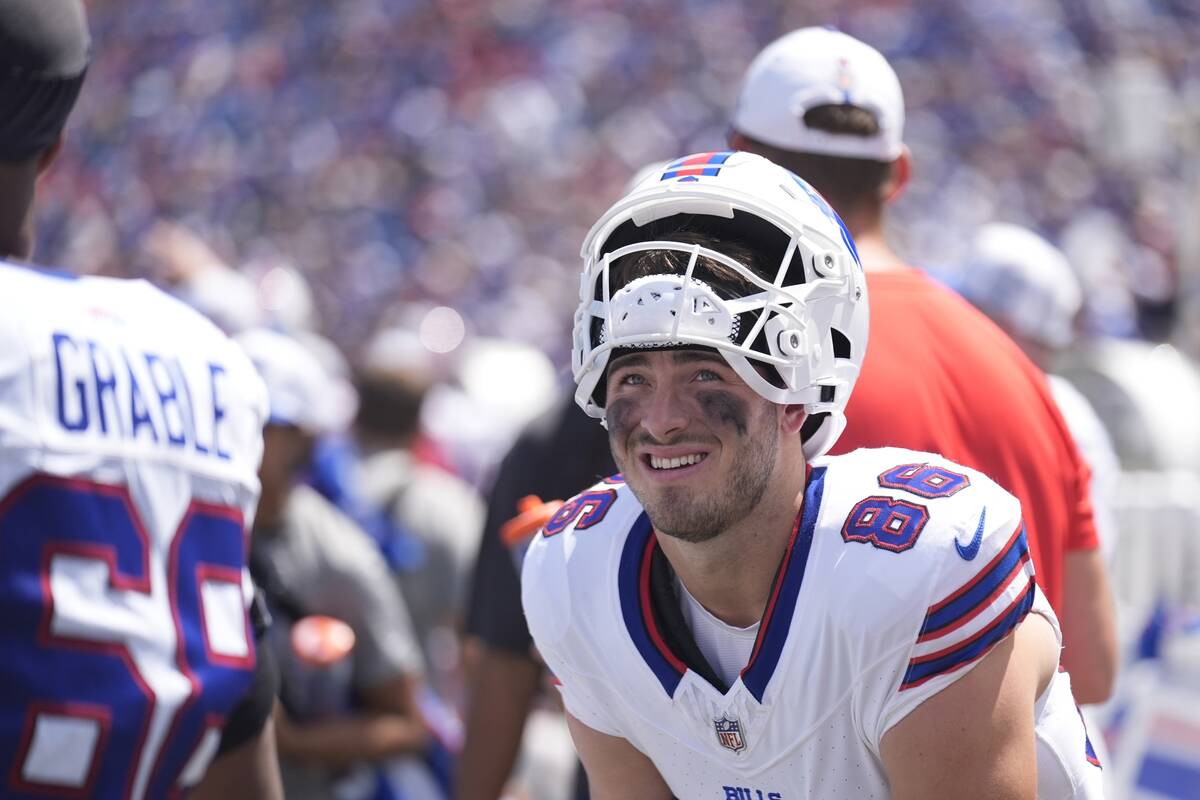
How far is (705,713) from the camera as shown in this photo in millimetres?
2094

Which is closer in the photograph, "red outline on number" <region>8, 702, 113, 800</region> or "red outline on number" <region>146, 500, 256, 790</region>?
"red outline on number" <region>8, 702, 113, 800</region>

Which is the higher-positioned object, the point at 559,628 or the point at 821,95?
the point at 821,95

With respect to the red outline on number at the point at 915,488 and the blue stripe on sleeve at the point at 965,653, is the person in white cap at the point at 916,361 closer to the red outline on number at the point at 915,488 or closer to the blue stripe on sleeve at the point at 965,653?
the red outline on number at the point at 915,488

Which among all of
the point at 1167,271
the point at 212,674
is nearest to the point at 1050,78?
the point at 1167,271

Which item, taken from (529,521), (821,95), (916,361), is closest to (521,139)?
(821,95)

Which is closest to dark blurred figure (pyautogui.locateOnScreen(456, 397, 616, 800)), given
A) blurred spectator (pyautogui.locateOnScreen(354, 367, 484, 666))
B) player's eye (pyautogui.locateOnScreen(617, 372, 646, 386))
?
player's eye (pyautogui.locateOnScreen(617, 372, 646, 386))

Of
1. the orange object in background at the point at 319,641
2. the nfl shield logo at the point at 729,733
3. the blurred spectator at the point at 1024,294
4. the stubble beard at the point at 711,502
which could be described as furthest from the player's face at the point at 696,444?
the blurred spectator at the point at 1024,294

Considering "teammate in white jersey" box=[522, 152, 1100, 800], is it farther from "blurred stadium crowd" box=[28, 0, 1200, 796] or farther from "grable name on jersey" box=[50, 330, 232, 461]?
"blurred stadium crowd" box=[28, 0, 1200, 796]

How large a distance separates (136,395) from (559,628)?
27.3 inches

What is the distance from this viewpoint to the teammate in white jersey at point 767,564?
1.95 meters

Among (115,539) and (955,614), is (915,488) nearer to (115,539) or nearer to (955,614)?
(955,614)

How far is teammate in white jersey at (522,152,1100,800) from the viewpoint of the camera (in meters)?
1.95

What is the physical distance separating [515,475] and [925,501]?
1449 millimetres

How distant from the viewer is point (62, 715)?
1686 mm
